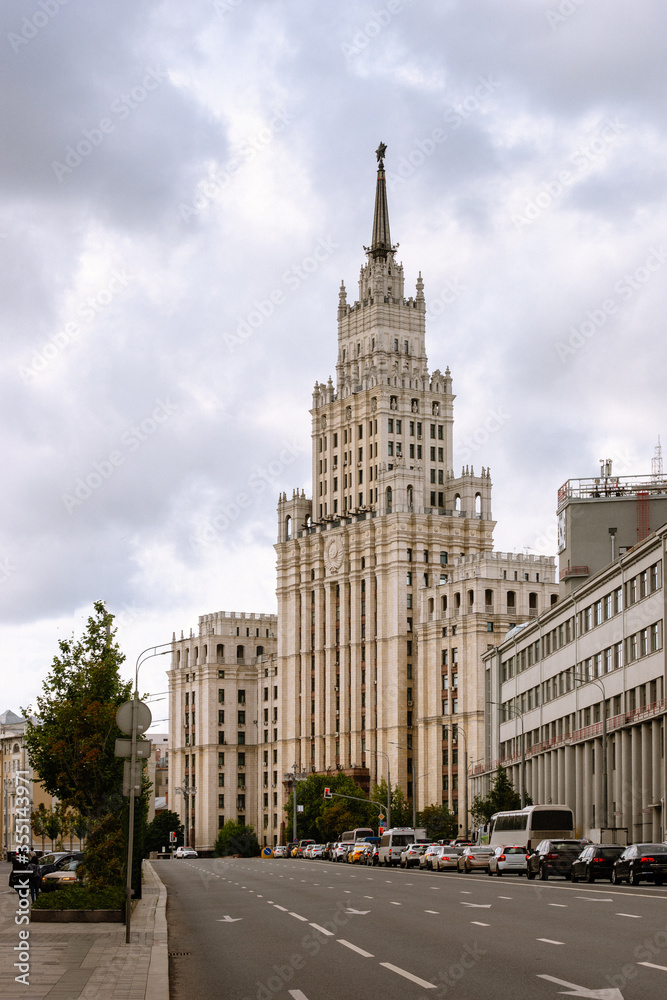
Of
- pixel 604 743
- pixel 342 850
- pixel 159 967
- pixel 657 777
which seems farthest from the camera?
pixel 342 850

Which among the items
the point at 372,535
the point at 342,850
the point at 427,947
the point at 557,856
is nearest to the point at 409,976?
the point at 427,947

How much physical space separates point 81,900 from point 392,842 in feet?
211

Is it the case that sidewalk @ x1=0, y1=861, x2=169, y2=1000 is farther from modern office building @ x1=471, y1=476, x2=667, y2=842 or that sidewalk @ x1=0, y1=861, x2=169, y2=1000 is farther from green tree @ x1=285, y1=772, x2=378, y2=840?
green tree @ x1=285, y1=772, x2=378, y2=840

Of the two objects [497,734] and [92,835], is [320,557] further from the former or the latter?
[92,835]

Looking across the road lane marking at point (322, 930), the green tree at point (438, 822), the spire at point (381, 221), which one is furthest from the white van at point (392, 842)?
the spire at point (381, 221)

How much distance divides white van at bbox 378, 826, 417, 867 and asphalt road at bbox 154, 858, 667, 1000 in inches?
1856

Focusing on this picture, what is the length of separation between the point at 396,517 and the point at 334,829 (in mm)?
32976

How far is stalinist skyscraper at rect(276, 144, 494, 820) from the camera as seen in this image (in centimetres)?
14812

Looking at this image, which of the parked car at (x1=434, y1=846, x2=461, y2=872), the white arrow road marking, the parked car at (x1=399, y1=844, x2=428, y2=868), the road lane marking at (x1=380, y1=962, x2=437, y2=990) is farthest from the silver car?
the white arrow road marking

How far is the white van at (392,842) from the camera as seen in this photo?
8450cm

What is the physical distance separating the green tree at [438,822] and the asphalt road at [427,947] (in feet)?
289

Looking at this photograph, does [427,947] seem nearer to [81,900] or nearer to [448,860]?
[81,900]

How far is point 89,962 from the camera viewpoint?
20.2 metres

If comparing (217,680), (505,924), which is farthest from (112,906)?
(217,680)
